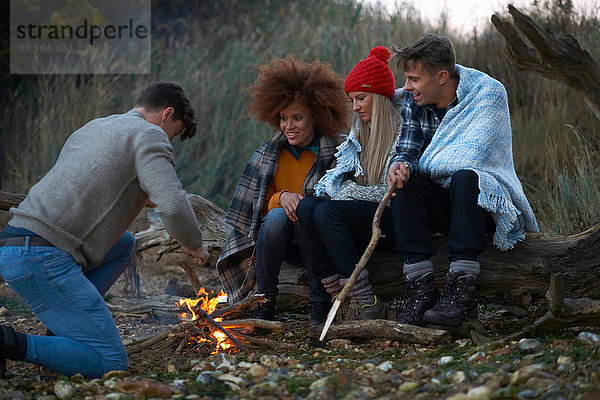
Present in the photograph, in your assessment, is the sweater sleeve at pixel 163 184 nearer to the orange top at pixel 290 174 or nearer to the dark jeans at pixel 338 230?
the dark jeans at pixel 338 230

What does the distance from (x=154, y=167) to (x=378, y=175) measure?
1339 millimetres

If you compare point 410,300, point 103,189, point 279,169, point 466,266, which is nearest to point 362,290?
point 410,300

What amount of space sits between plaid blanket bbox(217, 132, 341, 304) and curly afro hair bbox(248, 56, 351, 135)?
0.39 feet

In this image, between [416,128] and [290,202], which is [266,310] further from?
[416,128]

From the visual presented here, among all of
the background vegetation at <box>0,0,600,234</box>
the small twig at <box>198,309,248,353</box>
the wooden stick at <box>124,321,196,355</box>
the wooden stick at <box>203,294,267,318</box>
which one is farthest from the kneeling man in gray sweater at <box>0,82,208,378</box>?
the background vegetation at <box>0,0,600,234</box>

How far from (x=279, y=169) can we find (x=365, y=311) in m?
1.10

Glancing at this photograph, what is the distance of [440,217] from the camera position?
137 inches

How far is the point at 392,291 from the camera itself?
3.86 metres

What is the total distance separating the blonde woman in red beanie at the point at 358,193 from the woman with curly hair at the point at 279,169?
0.17 metres

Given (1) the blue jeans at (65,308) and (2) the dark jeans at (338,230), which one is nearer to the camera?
(1) the blue jeans at (65,308)

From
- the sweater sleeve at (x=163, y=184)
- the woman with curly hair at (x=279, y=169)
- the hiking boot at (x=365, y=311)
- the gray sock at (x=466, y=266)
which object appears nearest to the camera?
the sweater sleeve at (x=163, y=184)

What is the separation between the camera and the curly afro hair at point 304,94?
4020 millimetres

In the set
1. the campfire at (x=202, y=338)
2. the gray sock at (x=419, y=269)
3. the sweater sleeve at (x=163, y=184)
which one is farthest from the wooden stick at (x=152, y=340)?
the gray sock at (x=419, y=269)

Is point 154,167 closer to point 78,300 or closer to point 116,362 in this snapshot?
point 78,300
